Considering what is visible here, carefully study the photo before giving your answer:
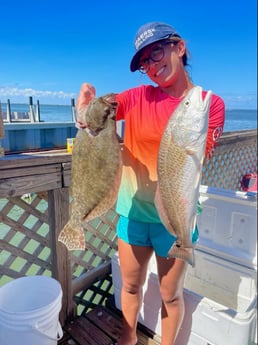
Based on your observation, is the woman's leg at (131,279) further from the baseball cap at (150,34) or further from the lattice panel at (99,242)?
the baseball cap at (150,34)

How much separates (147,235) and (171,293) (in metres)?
0.38

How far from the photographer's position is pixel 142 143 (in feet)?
4.51

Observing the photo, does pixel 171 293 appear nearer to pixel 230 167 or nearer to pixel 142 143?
pixel 142 143

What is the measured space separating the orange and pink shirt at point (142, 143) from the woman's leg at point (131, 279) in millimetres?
235

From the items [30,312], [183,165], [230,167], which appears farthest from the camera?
[230,167]

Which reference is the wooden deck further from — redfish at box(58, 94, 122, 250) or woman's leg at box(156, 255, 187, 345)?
redfish at box(58, 94, 122, 250)

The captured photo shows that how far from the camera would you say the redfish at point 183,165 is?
1007 millimetres

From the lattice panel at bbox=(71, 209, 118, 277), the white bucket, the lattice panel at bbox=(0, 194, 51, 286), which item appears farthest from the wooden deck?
the lattice panel at bbox=(0, 194, 51, 286)

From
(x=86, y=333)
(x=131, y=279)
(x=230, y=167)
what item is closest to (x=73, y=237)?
(x=131, y=279)

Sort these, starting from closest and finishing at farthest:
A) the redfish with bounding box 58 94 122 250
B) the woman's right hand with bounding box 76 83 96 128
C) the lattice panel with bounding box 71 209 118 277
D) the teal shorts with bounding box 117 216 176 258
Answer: the redfish with bounding box 58 94 122 250 < the woman's right hand with bounding box 76 83 96 128 < the teal shorts with bounding box 117 216 176 258 < the lattice panel with bounding box 71 209 118 277

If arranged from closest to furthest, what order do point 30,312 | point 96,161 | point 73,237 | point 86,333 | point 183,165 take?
point 183,165, point 96,161, point 73,237, point 30,312, point 86,333

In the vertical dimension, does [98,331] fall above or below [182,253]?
below

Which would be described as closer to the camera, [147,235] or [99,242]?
[147,235]

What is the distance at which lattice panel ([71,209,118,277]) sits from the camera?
249cm
